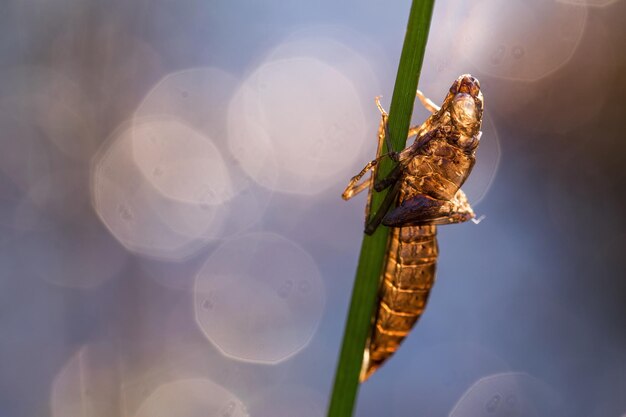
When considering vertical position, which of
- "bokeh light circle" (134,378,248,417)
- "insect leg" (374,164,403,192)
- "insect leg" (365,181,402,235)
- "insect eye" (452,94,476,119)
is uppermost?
"insect eye" (452,94,476,119)

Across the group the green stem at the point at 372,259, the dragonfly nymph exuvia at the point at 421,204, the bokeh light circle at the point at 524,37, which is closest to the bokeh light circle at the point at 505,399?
the bokeh light circle at the point at 524,37

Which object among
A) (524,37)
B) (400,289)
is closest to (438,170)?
(400,289)

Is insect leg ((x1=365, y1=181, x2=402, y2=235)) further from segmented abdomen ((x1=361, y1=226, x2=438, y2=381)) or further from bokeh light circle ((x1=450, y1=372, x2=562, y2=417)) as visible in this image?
bokeh light circle ((x1=450, y1=372, x2=562, y2=417))

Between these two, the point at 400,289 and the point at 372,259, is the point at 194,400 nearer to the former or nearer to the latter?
the point at 400,289

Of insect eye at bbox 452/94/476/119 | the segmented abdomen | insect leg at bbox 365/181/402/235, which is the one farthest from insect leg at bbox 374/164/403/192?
insect eye at bbox 452/94/476/119

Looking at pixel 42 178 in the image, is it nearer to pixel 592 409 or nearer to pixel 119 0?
pixel 119 0

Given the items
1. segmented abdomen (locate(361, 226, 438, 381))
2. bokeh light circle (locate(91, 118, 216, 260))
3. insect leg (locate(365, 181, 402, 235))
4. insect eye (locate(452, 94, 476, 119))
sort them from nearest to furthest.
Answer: insect leg (locate(365, 181, 402, 235)) < insect eye (locate(452, 94, 476, 119)) < segmented abdomen (locate(361, 226, 438, 381)) < bokeh light circle (locate(91, 118, 216, 260))

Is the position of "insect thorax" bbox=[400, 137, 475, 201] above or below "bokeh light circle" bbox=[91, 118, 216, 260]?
above

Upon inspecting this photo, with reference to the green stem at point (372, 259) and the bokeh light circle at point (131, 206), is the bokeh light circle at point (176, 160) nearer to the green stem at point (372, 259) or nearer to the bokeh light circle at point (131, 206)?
the bokeh light circle at point (131, 206)
